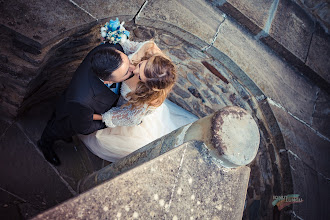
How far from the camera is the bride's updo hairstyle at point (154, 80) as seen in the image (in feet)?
6.46

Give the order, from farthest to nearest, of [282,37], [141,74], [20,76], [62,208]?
[282,37] < [20,76] < [141,74] < [62,208]

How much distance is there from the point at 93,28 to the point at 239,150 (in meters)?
1.80

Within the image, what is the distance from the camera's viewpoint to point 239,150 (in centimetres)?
155

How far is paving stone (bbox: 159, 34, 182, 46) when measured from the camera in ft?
8.58

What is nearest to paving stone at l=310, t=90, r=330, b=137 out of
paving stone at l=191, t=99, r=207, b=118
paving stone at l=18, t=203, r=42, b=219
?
paving stone at l=191, t=99, r=207, b=118

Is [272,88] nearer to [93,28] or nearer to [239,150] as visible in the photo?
A: [239,150]

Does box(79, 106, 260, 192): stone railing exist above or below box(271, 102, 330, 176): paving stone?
below

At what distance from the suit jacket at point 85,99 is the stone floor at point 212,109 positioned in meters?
0.80

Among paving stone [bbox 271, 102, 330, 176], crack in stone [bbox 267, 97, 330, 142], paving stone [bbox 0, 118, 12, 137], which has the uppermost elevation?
crack in stone [bbox 267, 97, 330, 142]

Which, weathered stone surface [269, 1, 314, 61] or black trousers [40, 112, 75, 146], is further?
weathered stone surface [269, 1, 314, 61]

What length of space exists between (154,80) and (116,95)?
0.51 meters

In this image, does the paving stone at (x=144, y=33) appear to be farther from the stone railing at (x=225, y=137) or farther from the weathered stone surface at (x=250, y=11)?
the stone railing at (x=225, y=137)

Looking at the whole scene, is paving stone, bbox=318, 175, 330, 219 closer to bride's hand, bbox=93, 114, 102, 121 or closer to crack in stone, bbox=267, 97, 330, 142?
crack in stone, bbox=267, 97, 330, 142

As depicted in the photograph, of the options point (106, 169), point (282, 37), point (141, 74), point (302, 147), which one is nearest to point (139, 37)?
point (141, 74)
